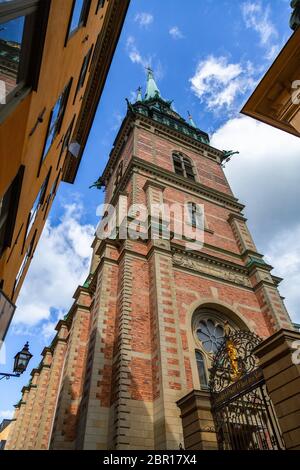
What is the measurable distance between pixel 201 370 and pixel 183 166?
15561mm

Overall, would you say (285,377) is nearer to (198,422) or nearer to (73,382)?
(198,422)

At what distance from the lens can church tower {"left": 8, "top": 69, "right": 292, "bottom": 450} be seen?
379 inches

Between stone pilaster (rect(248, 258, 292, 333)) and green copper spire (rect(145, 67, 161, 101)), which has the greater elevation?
green copper spire (rect(145, 67, 161, 101))

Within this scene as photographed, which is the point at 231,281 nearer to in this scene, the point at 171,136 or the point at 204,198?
the point at 204,198

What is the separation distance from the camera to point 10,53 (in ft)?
11.8

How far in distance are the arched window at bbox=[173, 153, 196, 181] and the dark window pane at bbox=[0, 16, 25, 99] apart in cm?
1922

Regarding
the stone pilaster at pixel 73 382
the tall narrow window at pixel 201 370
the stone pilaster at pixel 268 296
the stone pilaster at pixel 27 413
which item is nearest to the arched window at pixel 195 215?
the stone pilaster at pixel 268 296

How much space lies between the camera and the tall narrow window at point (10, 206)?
15.3 ft

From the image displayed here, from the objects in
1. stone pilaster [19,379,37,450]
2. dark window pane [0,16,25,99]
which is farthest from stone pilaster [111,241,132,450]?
stone pilaster [19,379,37,450]

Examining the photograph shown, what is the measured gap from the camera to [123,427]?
8883 millimetres

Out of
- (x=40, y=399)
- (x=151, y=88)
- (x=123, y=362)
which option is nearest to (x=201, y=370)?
(x=123, y=362)

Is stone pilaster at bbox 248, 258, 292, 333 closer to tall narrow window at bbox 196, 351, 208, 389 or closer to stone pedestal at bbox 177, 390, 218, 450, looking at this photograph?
tall narrow window at bbox 196, 351, 208, 389

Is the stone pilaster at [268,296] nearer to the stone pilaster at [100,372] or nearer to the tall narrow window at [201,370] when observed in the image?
the tall narrow window at [201,370]

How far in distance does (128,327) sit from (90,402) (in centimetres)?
262
